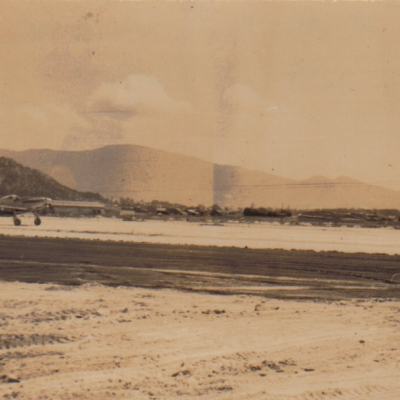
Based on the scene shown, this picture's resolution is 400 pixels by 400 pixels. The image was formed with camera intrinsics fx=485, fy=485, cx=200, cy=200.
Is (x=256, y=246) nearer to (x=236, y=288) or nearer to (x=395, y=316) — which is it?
(x=236, y=288)

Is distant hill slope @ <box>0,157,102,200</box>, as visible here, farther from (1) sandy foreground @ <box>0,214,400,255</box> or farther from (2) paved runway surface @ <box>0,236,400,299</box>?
(2) paved runway surface @ <box>0,236,400,299</box>

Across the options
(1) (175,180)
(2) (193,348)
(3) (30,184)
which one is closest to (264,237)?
(1) (175,180)

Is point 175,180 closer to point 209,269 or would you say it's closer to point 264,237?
point 264,237

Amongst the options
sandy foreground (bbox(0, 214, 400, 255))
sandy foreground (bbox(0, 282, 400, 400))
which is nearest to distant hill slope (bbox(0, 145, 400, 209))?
sandy foreground (bbox(0, 214, 400, 255))

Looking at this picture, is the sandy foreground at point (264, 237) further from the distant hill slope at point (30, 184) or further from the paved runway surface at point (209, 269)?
the distant hill slope at point (30, 184)

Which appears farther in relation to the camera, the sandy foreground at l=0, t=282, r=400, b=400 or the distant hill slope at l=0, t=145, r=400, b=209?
the distant hill slope at l=0, t=145, r=400, b=209

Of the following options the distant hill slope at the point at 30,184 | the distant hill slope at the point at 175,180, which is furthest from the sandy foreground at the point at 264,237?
the distant hill slope at the point at 30,184

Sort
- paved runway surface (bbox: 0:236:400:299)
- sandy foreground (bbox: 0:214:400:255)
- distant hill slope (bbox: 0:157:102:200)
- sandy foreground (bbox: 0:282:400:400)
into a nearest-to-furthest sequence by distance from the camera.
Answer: sandy foreground (bbox: 0:282:400:400)
paved runway surface (bbox: 0:236:400:299)
sandy foreground (bbox: 0:214:400:255)
distant hill slope (bbox: 0:157:102:200)
